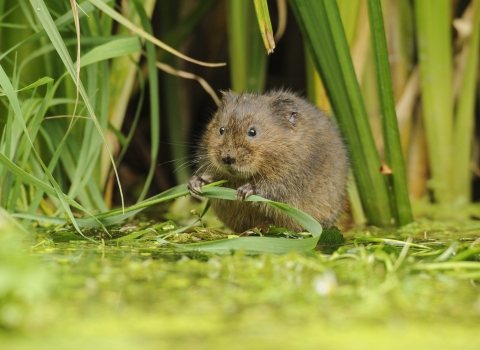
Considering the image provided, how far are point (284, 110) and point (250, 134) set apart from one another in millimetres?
222

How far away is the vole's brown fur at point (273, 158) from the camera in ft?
10.3

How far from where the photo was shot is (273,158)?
3.17 meters

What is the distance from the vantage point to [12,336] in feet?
4.81

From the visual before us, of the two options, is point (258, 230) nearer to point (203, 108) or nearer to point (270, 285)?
point (270, 285)

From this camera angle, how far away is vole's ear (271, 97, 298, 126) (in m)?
3.27

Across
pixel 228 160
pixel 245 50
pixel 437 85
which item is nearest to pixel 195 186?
pixel 228 160

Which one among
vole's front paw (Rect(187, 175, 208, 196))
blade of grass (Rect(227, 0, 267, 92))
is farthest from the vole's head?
blade of grass (Rect(227, 0, 267, 92))

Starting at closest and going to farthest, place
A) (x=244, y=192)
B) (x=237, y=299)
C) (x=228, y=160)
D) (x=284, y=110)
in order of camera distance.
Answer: (x=237, y=299), (x=244, y=192), (x=228, y=160), (x=284, y=110)

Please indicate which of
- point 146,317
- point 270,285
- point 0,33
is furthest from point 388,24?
point 146,317

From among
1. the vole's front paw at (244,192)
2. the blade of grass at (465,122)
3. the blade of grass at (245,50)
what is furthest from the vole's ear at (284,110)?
the blade of grass at (465,122)

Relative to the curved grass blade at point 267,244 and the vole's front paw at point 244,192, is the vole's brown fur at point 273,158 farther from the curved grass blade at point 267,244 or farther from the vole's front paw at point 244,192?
the curved grass blade at point 267,244

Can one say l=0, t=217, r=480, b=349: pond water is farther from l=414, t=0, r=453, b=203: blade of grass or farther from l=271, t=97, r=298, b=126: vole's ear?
l=414, t=0, r=453, b=203: blade of grass

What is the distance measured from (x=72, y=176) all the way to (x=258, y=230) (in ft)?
3.40

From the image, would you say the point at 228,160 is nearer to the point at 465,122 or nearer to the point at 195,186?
the point at 195,186
